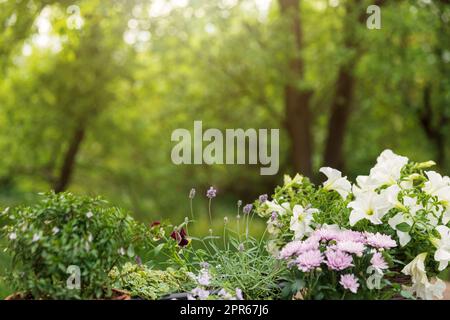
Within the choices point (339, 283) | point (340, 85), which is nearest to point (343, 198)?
point (339, 283)

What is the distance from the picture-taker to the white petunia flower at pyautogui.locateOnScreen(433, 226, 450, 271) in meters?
2.50

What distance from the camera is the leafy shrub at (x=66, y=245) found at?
224 centimetres

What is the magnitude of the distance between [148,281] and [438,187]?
1.34m

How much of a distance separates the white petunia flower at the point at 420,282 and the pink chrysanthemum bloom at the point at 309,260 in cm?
43

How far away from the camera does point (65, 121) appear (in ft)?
35.3

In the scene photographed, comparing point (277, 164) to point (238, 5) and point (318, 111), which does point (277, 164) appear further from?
point (238, 5)

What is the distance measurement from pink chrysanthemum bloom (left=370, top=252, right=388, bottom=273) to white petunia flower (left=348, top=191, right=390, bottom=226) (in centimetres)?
22

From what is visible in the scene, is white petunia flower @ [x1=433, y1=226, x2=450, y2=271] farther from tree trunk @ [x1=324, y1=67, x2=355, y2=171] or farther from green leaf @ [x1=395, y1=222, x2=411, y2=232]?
tree trunk @ [x1=324, y1=67, x2=355, y2=171]

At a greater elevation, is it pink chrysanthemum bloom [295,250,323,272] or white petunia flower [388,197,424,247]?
white petunia flower [388,197,424,247]

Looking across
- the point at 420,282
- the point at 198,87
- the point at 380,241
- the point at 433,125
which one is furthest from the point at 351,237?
the point at 198,87

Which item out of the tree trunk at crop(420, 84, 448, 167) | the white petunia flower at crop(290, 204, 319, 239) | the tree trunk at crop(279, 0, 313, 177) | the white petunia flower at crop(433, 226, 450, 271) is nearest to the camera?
the white petunia flower at crop(433, 226, 450, 271)
